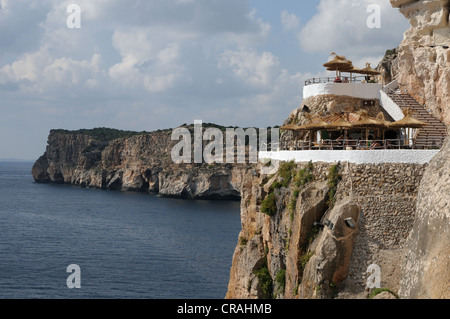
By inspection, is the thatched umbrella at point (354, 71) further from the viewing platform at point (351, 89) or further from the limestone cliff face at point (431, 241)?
the limestone cliff face at point (431, 241)

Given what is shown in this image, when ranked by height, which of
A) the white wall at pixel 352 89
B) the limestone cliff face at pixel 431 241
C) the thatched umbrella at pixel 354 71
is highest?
the thatched umbrella at pixel 354 71

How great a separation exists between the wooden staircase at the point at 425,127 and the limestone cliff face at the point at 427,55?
1.54ft

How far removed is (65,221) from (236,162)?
206ft

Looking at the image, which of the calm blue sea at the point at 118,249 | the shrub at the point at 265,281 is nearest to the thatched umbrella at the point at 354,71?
the shrub at the point at 265,281

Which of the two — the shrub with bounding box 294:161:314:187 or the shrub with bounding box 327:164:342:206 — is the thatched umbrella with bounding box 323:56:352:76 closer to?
the shrub with bounding box 294:161:314:187

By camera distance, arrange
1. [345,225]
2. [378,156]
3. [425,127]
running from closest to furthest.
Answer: [345,225] < [378,156] < [425,127]

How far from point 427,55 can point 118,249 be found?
195 feet

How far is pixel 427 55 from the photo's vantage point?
122 ft

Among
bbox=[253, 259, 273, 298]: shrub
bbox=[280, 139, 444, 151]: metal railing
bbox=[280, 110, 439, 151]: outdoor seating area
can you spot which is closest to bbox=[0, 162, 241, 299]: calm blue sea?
bbox=[253, 259, 273, 298]: shrub

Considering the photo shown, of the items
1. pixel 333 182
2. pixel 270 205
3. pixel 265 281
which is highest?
pixel 333 182

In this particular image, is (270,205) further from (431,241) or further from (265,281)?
(431,241)

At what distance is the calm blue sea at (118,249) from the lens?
208 feet

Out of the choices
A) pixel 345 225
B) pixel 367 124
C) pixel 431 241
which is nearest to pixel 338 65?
pixel 367 124

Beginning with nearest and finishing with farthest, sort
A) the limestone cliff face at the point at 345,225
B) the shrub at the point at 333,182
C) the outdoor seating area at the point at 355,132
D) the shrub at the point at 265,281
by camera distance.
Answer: the limestone cliff face at the point at 345,225 < the shrub at the point at 333,182 < the outdoor seating area at the point at 355,132 < the shrub at the point at 265,281
